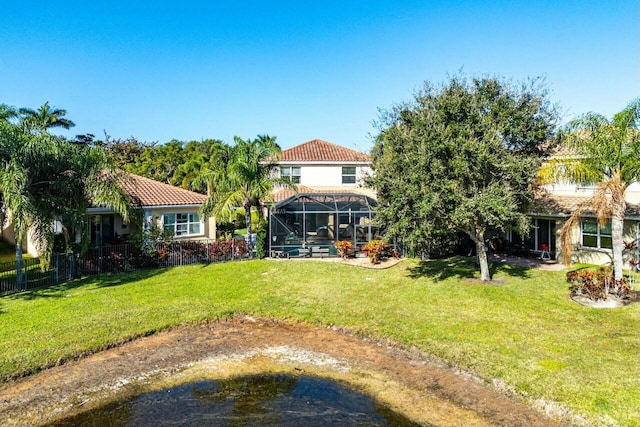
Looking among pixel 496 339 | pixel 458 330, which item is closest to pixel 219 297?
pixel 458 330

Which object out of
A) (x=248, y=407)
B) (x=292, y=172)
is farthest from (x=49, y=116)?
(x=248, y=407)

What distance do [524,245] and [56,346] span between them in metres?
25.4

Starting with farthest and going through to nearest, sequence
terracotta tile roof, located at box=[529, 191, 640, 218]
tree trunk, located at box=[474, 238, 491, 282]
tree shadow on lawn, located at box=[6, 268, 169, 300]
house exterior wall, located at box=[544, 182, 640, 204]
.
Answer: terracotta tile roof, located at box=[529, 191, 640, 218], house exterior wall, located at box=[544, 182, 640, 204], tree trunk, located at box=[474, 238, 491, 282], tree shadow on lawn, located at box=[6, 268, 169, 300]

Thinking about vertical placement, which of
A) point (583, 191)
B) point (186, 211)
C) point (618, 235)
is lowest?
point (618, 235)

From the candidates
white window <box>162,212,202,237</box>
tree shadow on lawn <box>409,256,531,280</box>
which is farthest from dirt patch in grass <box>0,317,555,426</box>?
white window <box>162,212,202,237</box>

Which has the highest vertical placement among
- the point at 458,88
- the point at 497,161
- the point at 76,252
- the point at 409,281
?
the point at 458,88

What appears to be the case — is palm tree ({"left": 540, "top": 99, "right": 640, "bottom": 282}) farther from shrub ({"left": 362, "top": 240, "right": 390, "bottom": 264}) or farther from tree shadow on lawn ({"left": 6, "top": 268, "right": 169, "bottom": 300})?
tree shadow on lawn ({"left": 6, "top": 268, "right": 169, "bottom": 300})

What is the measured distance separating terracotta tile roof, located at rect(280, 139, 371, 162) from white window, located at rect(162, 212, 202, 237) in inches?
419

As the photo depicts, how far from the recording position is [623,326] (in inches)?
574

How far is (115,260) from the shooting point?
2394 cm

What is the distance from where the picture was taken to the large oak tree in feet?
60.5

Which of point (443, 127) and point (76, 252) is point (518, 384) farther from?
point (76, 252)

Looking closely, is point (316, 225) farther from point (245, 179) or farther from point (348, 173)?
point (348, 173)

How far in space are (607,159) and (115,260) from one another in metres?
23.4
